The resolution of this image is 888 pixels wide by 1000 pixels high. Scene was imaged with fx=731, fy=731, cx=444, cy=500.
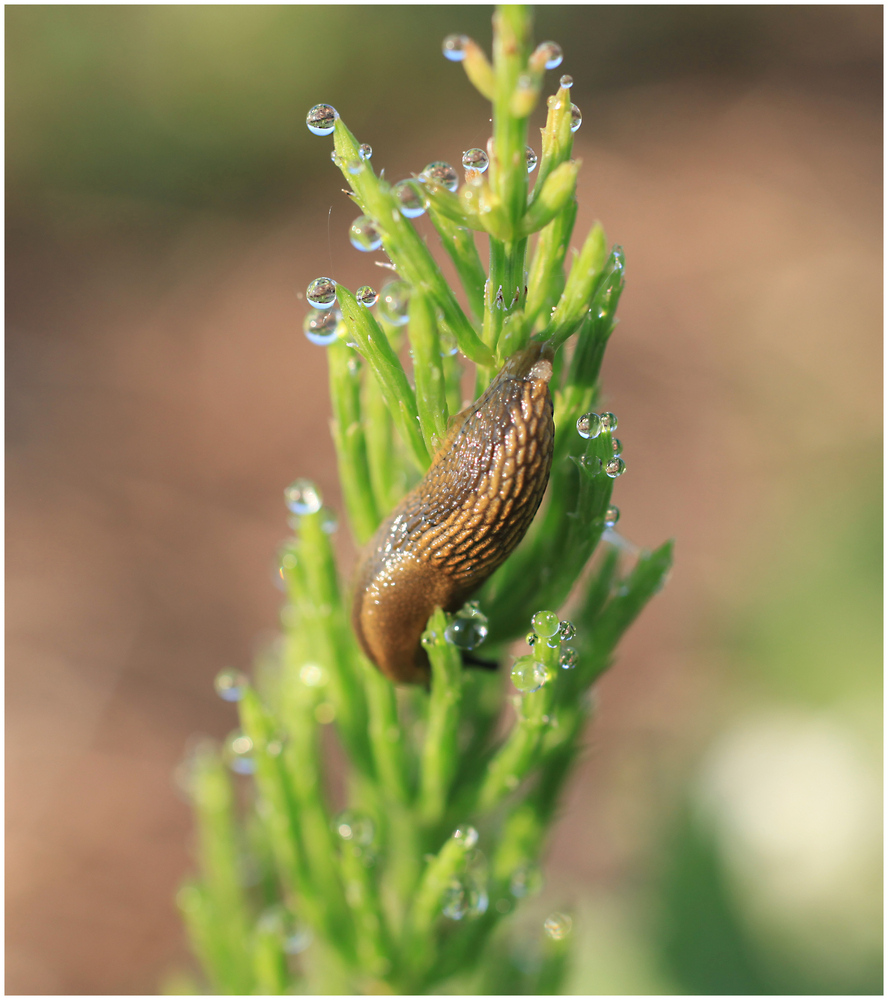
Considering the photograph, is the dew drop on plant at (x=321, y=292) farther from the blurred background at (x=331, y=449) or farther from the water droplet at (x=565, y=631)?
the blurred background at (x=331, y=449)

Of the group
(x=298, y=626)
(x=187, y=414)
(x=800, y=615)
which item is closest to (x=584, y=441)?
(x=298, y=626)

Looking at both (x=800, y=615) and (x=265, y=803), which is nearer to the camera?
(x=265, y=803)

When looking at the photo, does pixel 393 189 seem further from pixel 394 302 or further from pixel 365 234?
pixel 394 302

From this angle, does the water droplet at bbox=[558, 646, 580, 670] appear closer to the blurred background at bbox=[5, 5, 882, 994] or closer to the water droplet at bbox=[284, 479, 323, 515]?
the water droplet at bbox=[284, 479, 323, 515]

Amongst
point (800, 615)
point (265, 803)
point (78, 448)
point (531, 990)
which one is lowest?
point (531, 990)

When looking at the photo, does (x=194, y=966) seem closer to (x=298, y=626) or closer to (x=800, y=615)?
(x=298, y=626)

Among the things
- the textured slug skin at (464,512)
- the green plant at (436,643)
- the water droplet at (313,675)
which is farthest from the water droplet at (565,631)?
the water droplet at (313,675)
